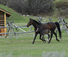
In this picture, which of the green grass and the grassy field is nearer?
the grassy field

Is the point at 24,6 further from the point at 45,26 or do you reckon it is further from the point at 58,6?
the point at 45,26

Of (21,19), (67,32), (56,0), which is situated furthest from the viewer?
(56,0)

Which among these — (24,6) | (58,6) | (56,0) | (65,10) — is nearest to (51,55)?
(24,6)

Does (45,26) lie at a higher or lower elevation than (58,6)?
lower

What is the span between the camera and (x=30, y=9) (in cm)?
5934

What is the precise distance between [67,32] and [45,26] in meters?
8.65

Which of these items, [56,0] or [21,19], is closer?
[21,19]

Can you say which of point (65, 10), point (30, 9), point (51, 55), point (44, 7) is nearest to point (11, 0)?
point (30, 9)

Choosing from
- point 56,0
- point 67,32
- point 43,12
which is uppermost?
point 56,0

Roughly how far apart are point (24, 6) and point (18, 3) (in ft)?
6.76

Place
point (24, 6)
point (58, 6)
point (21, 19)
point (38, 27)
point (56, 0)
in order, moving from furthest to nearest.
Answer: point (56, 0) < point (58, 6) < point (24, 6) < point (21, 19) < point (38, 27)

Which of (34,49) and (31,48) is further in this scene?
(31,48)

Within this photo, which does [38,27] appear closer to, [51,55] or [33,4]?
[51,55]

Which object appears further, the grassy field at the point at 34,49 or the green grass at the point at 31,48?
the green grass at the point at 31,48
